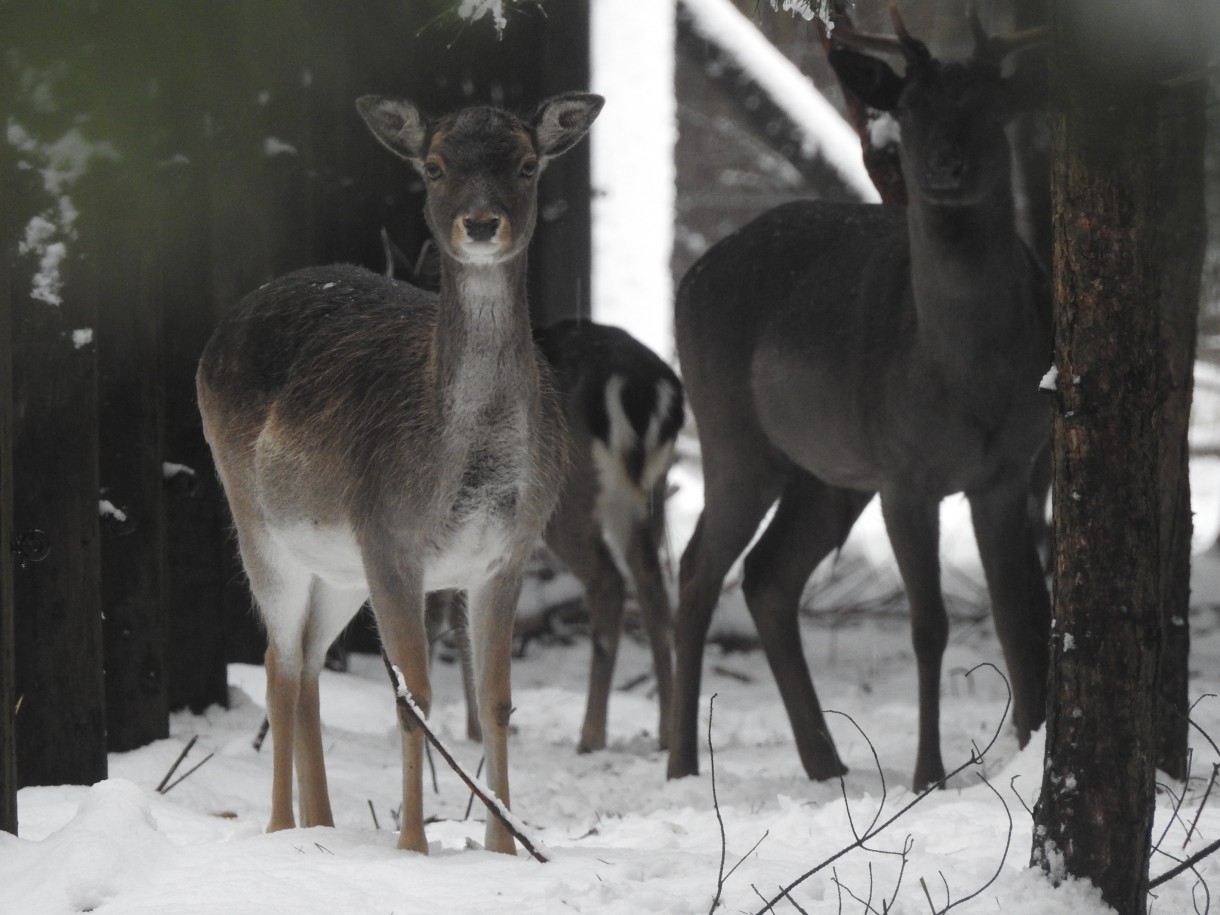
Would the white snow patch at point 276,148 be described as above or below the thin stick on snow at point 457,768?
above

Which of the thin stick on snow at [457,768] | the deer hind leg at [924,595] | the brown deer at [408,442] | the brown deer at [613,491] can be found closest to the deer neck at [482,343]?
the brown deer at [408,442]

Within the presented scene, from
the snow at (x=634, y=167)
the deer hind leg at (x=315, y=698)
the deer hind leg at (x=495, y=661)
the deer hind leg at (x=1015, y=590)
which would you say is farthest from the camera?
the snow at (x=634, y=167)

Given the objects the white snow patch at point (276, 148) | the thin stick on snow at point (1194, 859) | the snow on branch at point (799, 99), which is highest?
the snow on branch at point (799, 99)

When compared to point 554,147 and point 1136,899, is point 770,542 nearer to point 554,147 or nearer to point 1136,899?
point 554,147

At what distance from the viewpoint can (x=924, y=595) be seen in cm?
602

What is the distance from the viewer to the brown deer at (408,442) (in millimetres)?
4383

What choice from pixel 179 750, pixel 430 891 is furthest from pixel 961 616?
pixel 430 891

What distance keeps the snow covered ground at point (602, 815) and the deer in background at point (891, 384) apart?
1.73 feet

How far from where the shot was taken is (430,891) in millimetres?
3686

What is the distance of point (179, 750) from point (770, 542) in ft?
8.49

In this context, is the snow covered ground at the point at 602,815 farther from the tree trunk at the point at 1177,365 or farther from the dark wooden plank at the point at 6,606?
the tree trunk at the point at 1177,365

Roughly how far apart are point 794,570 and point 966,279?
5.24ft

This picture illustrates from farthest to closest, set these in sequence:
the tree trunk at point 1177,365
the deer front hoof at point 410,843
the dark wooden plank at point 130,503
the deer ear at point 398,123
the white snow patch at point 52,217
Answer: the dark wooden plank at point 130,503
the white snow patch at point 52,217
the tree trunk at point 1177,365
the deer ear at point 398,123
the deer front hoof at point 410,843

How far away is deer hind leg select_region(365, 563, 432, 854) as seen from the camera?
4.38 meters
